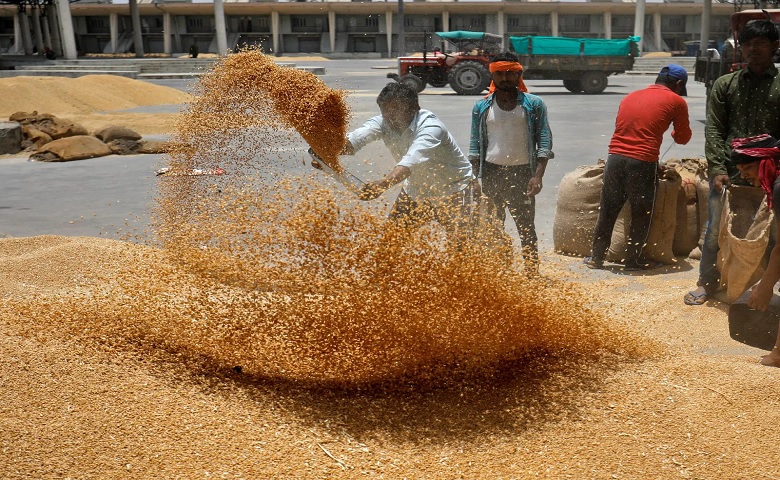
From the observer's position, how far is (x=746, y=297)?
4293mm

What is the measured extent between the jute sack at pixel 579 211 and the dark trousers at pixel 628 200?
11.8 inches

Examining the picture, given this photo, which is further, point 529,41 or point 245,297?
point 529,41

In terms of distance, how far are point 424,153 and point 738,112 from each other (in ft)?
5.75

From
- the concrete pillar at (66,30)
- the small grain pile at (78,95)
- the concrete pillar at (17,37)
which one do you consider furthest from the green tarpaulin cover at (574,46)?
the concrete pillar at (17,37)

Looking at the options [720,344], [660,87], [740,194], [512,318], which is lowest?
[720,344]

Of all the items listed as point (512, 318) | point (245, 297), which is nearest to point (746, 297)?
point (512, 318)

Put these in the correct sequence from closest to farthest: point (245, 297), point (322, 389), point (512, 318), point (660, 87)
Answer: point (322, 389), point (512, 318), point (245, 297), point (660, 87)

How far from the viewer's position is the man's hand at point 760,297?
12.5 ft

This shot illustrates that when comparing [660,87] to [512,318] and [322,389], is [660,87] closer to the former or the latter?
[512,318]

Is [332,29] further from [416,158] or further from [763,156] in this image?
[763,156]

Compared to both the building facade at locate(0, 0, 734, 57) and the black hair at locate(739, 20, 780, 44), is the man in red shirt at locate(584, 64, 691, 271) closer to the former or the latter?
the black hair at locate(739, 20, 780, 44)

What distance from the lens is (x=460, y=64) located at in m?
21.6

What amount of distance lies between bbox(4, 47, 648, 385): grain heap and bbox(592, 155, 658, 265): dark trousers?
147cm

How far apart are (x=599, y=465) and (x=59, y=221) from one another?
5948mm
